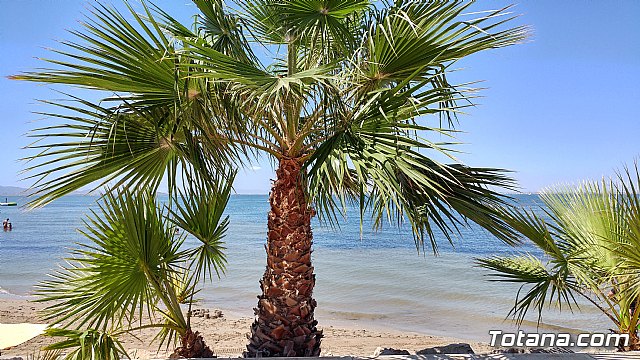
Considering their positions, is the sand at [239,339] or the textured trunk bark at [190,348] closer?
the textured trunk bark at [190,348]

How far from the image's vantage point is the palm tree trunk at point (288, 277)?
12.6 ft

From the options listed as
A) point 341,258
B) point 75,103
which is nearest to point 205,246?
point 75,103

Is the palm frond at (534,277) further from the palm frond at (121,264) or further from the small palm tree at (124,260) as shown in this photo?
the palm frond at (121,264)

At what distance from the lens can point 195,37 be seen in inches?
144

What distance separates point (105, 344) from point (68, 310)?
349 millimetres

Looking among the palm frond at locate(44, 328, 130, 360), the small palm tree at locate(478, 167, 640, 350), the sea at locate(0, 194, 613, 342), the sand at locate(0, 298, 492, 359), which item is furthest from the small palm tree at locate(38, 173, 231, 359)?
the sand at locate(0, 298, 492, 359)

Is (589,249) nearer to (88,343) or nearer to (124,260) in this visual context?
(124,260)

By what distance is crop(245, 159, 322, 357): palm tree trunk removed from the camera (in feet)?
12.6

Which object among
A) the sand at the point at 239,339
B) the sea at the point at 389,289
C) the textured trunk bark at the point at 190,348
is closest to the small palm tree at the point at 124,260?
the sea at the point at 389,289

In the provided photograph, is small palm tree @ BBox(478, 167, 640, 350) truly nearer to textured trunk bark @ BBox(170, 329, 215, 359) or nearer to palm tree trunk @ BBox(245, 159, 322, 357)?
palm tree trunk @ BBox(245, 159, 322, 357)

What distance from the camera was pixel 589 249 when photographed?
414 centimetres

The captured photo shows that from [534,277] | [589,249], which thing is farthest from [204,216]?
[589,249]

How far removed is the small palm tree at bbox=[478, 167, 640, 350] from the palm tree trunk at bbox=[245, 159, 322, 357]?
1.37 metres

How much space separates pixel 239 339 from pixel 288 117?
442 centimetres
